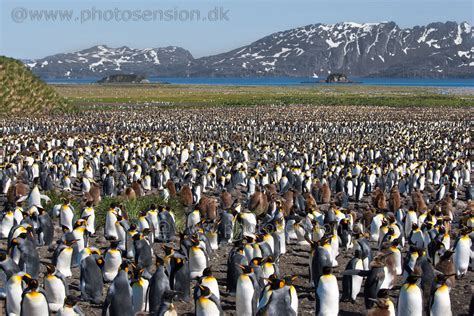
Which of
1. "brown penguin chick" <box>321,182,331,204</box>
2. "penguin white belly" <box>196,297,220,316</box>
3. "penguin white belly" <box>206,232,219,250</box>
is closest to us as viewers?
"penguin white belly" <box>196,297,220,316</box>

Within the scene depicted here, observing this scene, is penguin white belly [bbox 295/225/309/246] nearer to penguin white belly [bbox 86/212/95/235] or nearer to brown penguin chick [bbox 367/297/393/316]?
penguin white belly [bbox 86/212/95/235]

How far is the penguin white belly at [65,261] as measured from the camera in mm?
10461

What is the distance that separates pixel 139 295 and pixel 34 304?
158 cm

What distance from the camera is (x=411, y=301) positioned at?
8336 mm

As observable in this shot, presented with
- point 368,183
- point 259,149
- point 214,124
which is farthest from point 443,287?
point 214,124

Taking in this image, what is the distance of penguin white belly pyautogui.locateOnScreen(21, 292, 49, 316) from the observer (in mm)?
7914

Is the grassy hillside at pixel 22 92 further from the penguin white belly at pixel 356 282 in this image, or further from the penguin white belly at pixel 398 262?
the penguin white belly at pixel 356 282

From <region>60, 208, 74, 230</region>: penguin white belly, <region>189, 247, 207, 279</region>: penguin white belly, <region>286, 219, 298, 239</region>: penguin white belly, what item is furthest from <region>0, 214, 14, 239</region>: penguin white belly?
<region>286, 219, 298, 239</region>: penguin white belly

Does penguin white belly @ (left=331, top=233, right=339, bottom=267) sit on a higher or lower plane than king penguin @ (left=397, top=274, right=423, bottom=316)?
lower

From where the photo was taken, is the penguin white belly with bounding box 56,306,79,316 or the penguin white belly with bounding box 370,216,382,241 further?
the penguin white belly with bounding box 370,216,382,241

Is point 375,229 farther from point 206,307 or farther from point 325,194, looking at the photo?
point 206,307

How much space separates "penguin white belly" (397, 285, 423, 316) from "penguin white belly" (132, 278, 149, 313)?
3.83 m

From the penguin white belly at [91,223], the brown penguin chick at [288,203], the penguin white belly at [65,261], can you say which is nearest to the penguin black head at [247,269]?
the penguin white belly at [65,261]

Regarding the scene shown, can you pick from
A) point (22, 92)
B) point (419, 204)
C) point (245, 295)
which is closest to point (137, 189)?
point (419, 204)
